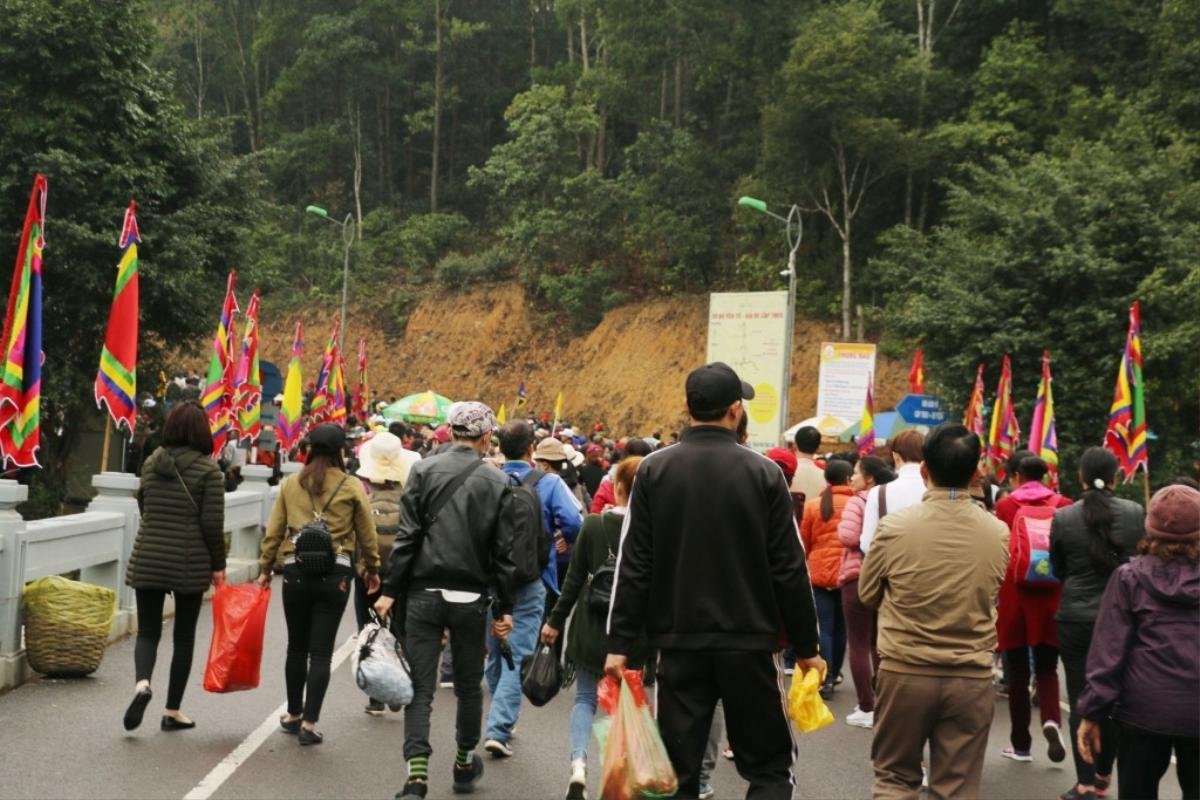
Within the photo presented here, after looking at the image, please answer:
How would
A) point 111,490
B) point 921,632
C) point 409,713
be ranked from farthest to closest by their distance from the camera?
point 111,490, point 409,713, point 921,632

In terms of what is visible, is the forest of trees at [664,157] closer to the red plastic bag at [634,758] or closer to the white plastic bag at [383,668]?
the white plastic bag at [383,668]

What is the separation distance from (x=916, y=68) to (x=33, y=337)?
33143 mm

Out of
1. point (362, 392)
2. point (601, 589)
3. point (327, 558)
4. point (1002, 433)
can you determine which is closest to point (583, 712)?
point (601, 589)

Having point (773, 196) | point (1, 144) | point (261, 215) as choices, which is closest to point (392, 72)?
point (773, 196)

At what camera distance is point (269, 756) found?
26.3 feet

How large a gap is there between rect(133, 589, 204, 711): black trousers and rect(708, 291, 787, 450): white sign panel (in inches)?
733

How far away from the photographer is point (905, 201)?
43219 mm

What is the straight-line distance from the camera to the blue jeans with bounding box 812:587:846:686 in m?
10.8

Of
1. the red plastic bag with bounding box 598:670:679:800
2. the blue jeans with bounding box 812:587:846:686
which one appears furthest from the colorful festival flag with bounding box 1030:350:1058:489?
the red plastic bag with bounding box 598:670:679:800

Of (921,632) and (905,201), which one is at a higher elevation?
(905,201)

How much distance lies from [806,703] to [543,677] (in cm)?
193

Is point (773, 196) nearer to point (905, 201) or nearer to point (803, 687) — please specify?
point (905, 201)

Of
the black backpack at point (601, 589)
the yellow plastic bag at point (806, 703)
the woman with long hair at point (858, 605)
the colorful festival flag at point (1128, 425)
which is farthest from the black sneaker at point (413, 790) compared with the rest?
the colorful festival flag at point (1128, 425)

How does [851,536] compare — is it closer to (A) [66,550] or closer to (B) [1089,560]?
(B) [1089,560]
